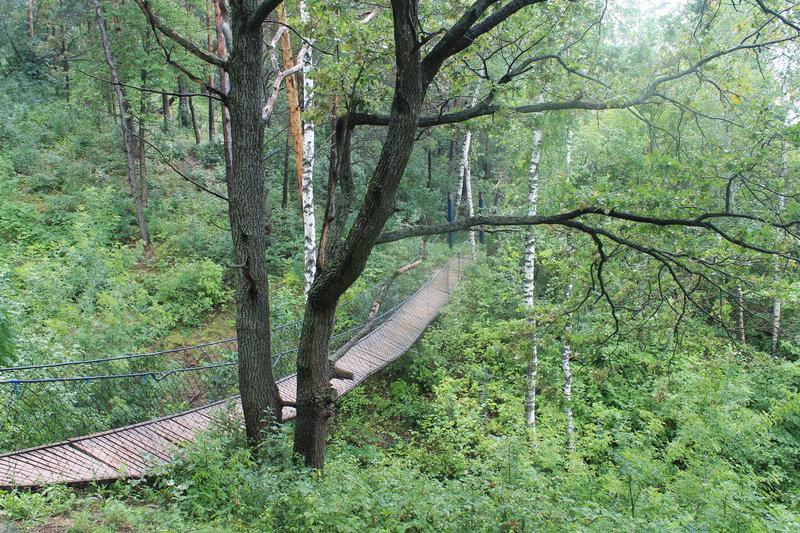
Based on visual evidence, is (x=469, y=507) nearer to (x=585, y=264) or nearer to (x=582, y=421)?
(x=585, y=264)

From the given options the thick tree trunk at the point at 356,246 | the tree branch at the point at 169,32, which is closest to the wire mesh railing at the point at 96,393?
the thick tree trunk at the point at 356,246

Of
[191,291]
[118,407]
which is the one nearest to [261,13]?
[118,407]

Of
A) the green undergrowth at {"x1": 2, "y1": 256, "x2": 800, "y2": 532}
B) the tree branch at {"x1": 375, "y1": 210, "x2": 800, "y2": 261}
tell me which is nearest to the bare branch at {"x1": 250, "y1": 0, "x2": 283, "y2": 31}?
the tree branch at {"x1": 375, "y1": 210, "x2": 800, "y2": 261}

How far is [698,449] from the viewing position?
6637mm

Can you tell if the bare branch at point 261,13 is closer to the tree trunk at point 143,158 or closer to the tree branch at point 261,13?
the tree branch at point 261,13

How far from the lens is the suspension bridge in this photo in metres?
4.04

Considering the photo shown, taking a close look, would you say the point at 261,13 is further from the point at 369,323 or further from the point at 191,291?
the point at 191,291

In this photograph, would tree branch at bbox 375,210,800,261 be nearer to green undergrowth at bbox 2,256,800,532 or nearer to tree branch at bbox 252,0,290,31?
green undergrowth at bbox 2,256,800,532

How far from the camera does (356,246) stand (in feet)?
10.4

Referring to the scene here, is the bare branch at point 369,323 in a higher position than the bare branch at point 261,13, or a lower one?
lower

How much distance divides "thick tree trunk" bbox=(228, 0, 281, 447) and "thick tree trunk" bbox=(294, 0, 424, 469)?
354 millimetres

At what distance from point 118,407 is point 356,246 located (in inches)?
178

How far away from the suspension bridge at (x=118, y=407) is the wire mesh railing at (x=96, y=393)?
11mm

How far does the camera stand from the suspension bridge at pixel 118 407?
159 inches
